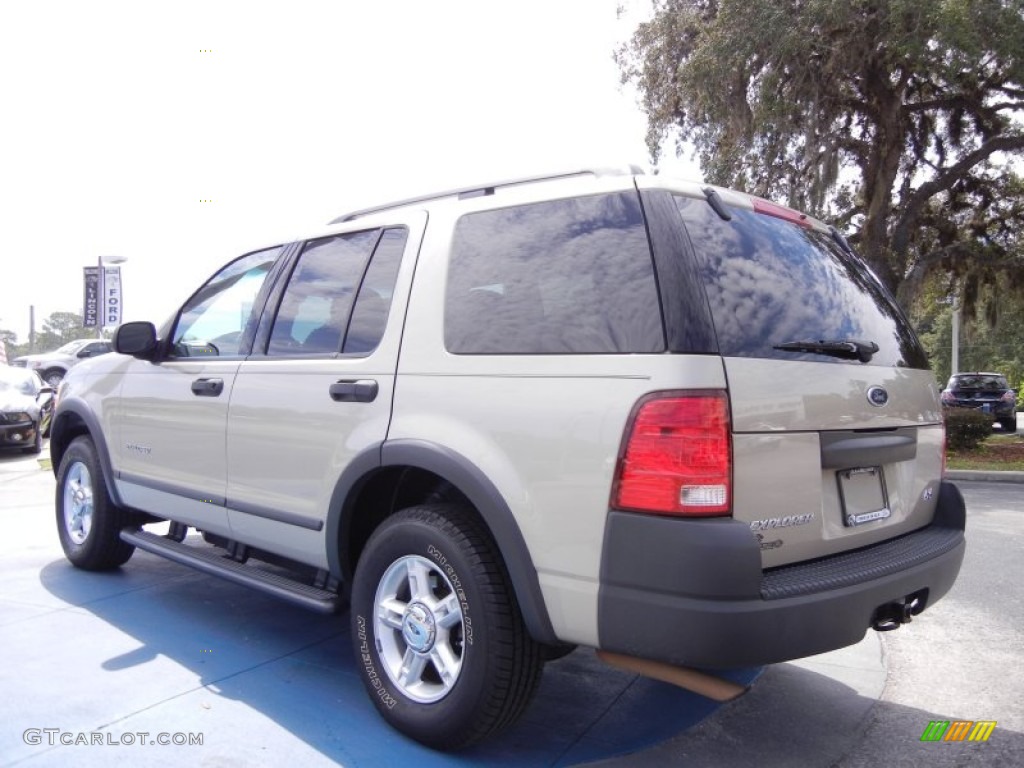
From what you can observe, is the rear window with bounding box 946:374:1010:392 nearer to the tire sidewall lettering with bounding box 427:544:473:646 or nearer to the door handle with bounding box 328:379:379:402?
the door handle with bounding box 328:379:379:402

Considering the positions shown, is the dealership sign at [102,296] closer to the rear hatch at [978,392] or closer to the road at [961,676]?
the road at [961,676]

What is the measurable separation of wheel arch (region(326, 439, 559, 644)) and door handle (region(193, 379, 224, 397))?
1.03 m

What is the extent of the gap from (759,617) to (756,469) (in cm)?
42

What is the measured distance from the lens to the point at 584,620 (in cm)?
242

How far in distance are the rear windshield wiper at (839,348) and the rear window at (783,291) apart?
0.02 meters

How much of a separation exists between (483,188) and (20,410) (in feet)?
35.6

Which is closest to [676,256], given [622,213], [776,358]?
[622,213]

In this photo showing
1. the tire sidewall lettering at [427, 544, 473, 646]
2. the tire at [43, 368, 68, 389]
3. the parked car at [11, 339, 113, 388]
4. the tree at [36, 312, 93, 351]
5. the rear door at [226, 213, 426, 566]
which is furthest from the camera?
the tree at [36, 312, 93, 351]

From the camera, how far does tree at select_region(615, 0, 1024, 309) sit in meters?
12.2

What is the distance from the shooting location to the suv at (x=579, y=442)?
233 centimetres

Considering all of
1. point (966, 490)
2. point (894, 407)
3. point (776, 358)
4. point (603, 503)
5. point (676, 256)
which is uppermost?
point (676, 256)

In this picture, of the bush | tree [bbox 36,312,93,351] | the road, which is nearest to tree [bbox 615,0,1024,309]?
the bush

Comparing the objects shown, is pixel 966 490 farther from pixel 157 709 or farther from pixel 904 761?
pixel 157 709

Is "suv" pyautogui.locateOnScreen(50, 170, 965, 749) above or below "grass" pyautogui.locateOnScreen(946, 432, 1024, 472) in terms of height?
above
